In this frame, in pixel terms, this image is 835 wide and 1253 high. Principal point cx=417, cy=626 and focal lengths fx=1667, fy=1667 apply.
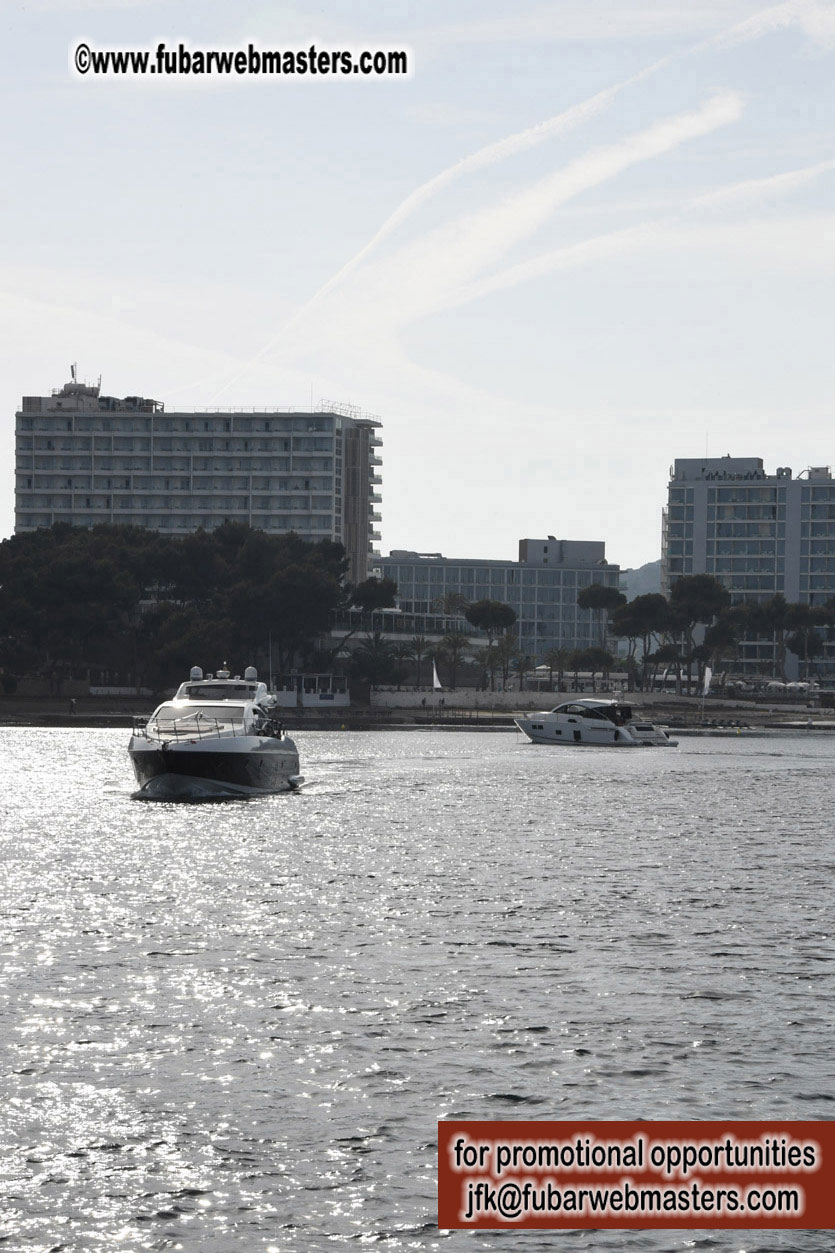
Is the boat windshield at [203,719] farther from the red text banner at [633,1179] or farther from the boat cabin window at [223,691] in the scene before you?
the red text banner at [633,1179]

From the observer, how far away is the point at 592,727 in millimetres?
156375

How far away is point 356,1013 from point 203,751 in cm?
4430

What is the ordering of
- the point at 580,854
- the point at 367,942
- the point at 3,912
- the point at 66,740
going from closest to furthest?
the point at 367,942, the point at 3,912, the point at 580,854, the point at 66,740

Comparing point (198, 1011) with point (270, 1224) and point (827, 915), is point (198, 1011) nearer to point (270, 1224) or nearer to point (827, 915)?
point (270, 1224)

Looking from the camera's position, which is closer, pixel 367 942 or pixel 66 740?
pixel 367 942

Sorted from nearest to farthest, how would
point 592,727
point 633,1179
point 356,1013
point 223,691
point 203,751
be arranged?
1. point 633,1179
2. point 356,1013
3. point 203,751
4. point 223,691
5. point 592,727

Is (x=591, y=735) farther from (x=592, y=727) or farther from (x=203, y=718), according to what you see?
(x=203, y=718)

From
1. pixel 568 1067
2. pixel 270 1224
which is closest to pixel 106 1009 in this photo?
pixel 568 1067

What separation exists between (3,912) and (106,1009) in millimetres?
12873

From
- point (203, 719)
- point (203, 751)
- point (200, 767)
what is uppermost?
point (203, 719)

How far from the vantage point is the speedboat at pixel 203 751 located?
7125 centimetres

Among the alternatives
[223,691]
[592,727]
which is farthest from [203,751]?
[592,727]

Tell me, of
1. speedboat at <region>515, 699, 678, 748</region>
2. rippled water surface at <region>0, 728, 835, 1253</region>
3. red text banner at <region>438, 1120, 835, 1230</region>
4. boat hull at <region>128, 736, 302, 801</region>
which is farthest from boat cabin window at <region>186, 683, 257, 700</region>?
speedboat at <region>515, 699, 678, 748</region>

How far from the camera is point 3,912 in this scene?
39500 mm
